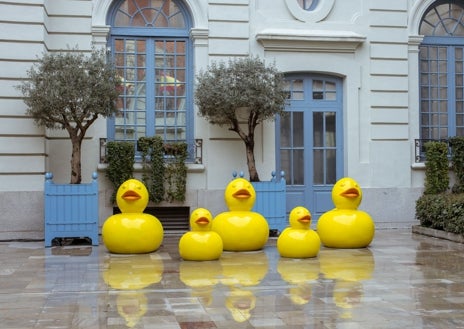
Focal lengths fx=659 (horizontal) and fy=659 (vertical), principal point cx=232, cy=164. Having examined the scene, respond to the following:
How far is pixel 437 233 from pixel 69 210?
26.6 ft

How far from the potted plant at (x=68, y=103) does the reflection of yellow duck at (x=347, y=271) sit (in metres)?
4.96

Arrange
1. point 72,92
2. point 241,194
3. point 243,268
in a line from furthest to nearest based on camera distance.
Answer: point 72,92 < point 241,194 < point 243,268

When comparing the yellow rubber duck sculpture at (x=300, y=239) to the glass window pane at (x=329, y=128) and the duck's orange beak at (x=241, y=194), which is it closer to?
the duck's orange beak at (x=241, y=194)

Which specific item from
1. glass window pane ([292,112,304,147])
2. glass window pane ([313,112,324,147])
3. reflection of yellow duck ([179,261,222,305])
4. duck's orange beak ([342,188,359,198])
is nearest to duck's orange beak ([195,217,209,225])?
reflection of yellow duck ([179,261,222,305])

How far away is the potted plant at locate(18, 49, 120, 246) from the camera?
13430 millimetres

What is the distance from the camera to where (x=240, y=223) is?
12.3 m

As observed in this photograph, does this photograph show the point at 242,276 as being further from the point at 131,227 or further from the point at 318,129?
the point at 318,129

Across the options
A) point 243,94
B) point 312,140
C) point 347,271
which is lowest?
point 347,271

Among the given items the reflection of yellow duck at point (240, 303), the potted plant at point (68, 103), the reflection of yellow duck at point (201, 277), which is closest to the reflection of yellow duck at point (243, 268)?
the reflection of yellow duck at point (201, 277)

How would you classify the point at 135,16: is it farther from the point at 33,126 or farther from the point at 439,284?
the point at 439,284

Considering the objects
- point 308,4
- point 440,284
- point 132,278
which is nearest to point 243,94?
point 308,4

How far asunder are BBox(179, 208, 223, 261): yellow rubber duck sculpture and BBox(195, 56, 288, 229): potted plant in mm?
3581

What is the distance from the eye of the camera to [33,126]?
14.4 m

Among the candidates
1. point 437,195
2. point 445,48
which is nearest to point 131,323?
point 437,195
